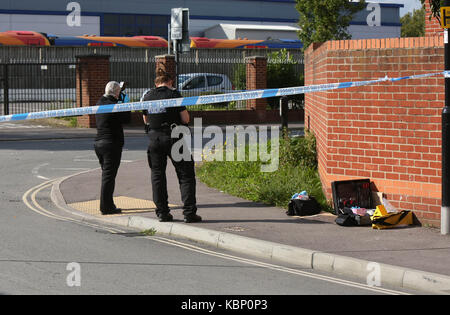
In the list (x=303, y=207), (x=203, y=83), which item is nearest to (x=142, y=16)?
(x=203, y=83)

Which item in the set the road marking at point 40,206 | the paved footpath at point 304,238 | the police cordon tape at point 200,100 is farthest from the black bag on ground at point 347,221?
the road marking at point 40,206

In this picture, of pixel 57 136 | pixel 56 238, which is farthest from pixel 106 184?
pixel 57 136

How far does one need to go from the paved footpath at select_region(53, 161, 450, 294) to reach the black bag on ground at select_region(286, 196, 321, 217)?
130mm

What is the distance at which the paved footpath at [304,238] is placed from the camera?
7.17 metres

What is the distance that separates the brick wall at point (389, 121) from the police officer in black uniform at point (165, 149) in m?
2.06

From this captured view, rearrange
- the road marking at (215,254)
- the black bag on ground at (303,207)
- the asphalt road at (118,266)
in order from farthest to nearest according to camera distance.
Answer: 1. the black bag on ground at (303,207)
2. the road marking at (215,254)
3. the asphalt road at (118,266)

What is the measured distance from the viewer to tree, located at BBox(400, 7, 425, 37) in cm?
7356

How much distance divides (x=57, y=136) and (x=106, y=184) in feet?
45.6

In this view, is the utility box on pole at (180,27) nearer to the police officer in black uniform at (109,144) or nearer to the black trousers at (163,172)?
the police officer in black uniform at (109,144)

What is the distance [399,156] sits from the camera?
9656 millimetres

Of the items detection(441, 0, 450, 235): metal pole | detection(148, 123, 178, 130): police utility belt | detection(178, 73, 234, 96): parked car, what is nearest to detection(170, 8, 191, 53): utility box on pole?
detection(178, 73, 234, 96): parked car

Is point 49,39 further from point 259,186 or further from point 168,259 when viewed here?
point 168,259

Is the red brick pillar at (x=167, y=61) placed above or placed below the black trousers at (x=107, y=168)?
above

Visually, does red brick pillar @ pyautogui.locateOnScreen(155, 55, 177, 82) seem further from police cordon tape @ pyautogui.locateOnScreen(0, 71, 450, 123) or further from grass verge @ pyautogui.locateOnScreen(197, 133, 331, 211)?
police cordon tape @ pyautogui.locateOnScreen(0, 71, 450, 123)
